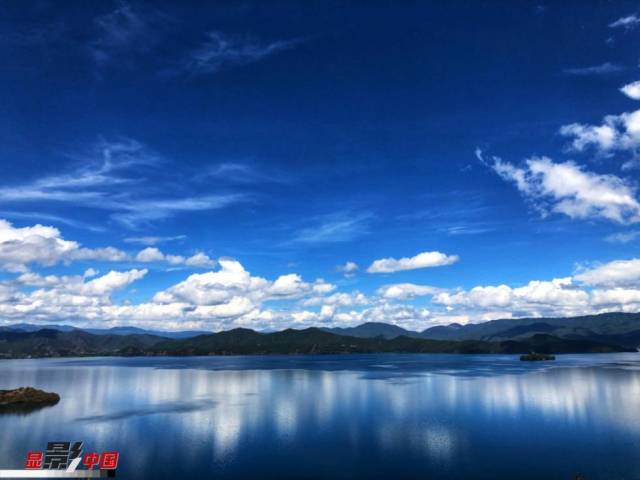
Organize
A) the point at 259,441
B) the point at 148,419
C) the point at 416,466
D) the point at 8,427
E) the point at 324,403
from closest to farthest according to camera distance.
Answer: the point at 416,466
the point at 259,441
the point at 8,427
the point at 148,419
the point at 324,403

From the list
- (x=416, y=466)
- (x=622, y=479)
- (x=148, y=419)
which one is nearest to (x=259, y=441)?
(x=416, y=466)

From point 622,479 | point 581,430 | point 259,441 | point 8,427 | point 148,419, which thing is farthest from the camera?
point 148,419

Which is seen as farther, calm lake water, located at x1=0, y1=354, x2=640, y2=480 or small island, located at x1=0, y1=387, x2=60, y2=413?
small island, located at x1=0, y1=387, x2=60, y2=413

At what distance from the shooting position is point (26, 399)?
512 ft

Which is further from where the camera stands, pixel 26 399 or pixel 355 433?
pixel 26 399

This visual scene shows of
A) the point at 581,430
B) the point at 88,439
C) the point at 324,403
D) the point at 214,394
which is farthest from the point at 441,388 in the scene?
the point at 88,439

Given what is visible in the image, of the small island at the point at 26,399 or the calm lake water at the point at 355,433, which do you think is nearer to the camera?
the calm lake water at the point at 355,433

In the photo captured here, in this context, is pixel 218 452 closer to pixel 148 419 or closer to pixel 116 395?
pixel 148 419

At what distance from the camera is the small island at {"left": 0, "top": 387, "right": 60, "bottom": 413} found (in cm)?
14625

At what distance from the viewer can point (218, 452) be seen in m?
83.2

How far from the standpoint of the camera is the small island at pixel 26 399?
14625 centimetres

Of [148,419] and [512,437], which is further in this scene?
[148,419]

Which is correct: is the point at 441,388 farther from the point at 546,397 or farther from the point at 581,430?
Answer: the point at 581,430

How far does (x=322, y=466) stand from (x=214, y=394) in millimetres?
119364
